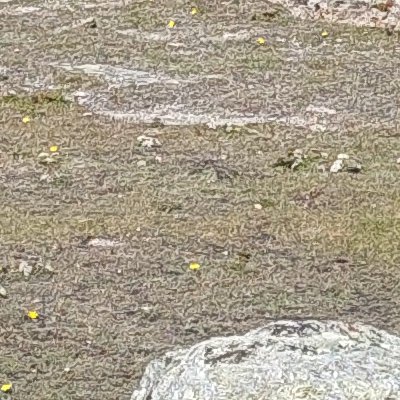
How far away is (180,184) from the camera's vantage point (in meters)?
5.42

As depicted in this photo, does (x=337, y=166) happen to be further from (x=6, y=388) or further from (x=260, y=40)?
(x=6, y=388)

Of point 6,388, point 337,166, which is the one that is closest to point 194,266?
point 6,388

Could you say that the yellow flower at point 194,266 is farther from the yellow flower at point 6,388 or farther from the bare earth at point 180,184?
the yellow flower at point 6,388

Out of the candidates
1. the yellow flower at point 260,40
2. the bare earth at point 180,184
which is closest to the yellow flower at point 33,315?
the bare earth at point 180,184

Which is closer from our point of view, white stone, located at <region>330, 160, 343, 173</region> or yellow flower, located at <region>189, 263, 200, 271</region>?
yellow flower, located at <region>189, 263, 200, 271</region>

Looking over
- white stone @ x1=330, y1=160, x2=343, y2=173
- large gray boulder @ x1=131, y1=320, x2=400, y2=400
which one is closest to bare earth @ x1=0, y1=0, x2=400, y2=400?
white stone @ x1=330, y1=160, x2=343, y2=173

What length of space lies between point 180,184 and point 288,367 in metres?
2.76

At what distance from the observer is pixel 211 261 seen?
15.3 feet

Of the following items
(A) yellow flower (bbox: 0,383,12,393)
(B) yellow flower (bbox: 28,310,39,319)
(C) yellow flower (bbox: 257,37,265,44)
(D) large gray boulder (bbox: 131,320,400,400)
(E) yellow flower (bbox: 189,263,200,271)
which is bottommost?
(C) yellow flower (bbox: 257,37,265,44)

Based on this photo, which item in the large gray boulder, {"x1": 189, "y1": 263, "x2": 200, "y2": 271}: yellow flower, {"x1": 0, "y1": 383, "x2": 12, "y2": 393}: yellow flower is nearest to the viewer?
the large gray boulder

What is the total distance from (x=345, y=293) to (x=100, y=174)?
1746mm

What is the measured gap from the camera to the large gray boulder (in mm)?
2666

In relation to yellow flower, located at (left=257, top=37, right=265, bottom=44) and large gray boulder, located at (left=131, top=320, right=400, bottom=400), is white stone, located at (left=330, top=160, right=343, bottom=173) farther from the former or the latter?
large gray boulder, located at (left=131, top=320, right=400, bottom=400)

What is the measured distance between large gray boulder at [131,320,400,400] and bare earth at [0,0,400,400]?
1.05 metres
